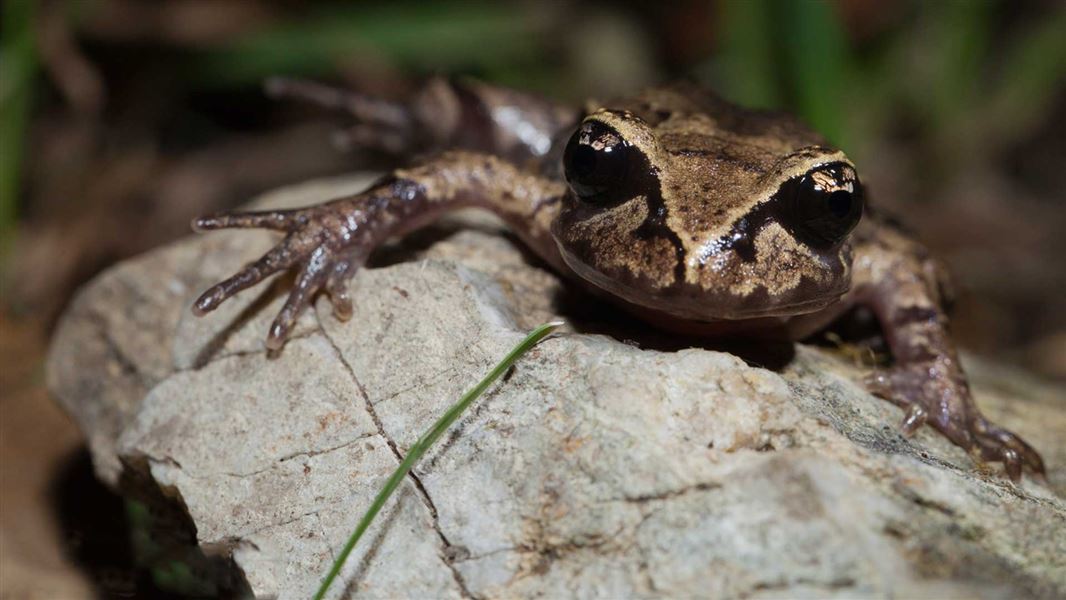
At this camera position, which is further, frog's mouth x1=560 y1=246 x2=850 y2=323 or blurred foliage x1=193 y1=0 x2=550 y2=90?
blurred foliage x1=193 y1=0 x2=550 y2=90

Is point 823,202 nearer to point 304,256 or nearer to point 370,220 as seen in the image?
point 370,220

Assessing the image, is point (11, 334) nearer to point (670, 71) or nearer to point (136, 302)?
point (136, 302)

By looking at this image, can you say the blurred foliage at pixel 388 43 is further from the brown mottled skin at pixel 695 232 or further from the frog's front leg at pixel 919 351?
the frog's front leg at pixel 919 351

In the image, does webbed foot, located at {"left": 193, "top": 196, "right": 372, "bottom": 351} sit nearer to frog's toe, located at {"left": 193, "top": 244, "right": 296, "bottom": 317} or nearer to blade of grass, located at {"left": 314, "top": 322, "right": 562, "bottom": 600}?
frog's toe, located at {"left": 193, "top": 244, "right": 296, "bottom": 317}

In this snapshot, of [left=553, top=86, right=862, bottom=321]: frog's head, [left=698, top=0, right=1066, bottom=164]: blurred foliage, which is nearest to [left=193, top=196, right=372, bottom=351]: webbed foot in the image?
[left=553, top=86, right=862, bottom=321]: frog's head

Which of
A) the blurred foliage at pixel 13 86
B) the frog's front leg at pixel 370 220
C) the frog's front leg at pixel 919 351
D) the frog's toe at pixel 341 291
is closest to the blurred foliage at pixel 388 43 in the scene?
the blurred foliage at pixel 13 86
